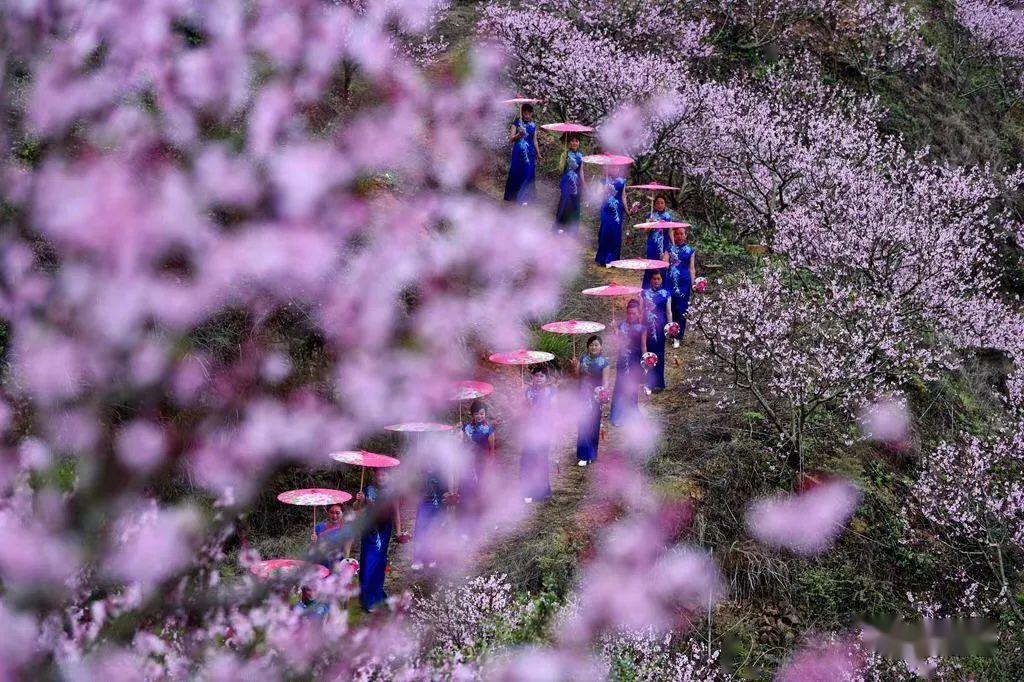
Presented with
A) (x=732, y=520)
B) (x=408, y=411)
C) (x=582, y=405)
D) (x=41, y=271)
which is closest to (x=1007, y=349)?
(x=732, y=520)

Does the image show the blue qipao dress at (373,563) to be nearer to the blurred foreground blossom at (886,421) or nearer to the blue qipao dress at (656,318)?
the blue qipao dress at (656,318)

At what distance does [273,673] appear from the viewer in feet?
15.6

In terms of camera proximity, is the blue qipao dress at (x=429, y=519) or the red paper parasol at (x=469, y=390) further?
the red paper parasol at (x=469, y=390)

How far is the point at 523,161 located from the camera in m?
14.5

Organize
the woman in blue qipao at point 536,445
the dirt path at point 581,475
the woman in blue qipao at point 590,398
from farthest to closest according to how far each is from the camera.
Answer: the woman in blue qipao at point 590,398 → the woman in blue qipao at point 536,445 → the dirt path at point 581,475

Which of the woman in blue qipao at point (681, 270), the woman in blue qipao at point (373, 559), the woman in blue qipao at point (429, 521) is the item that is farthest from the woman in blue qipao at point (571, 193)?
the woman in blue qipao at point (373, 559)

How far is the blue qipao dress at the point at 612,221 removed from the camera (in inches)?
532

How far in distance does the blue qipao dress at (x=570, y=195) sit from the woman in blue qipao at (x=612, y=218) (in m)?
0.41

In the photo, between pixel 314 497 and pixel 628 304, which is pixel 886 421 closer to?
pixel 628 304

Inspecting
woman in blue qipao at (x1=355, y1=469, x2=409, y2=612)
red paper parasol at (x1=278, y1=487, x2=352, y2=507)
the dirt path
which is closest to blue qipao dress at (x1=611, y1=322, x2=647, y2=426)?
the dirt path

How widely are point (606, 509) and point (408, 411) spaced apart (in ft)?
7.26

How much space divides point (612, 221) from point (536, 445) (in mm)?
4839

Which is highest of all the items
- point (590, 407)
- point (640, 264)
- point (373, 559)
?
point (640, 264)

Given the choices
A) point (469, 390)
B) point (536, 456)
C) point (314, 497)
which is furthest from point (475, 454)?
point (314, 497)
